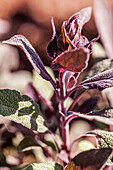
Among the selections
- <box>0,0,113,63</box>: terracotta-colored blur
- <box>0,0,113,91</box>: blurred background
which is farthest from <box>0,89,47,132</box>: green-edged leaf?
<box>0,0,113,63</box>: terracotta-colored blur

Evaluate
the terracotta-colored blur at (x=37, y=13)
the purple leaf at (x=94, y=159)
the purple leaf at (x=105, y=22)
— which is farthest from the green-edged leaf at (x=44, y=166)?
the terracotta-colored blur at (x=37, y=13)

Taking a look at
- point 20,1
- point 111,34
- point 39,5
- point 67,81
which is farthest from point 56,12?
point 67,81

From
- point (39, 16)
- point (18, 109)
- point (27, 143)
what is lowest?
point (27, 143)

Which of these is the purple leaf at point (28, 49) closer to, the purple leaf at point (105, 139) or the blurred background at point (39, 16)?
the purple leaf at point (105, 139)

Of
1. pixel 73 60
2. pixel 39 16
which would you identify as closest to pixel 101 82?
pixel 73 60

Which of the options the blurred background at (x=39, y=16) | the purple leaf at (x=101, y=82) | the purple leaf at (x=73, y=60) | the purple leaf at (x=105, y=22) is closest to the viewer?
the purple leaf at (x=73, y=60)

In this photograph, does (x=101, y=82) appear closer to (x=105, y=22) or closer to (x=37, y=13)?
(x=105, y=22)
